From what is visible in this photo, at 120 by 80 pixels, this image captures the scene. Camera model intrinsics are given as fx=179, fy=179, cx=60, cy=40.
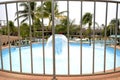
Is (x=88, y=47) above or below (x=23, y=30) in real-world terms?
below

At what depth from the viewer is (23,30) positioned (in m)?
11.4

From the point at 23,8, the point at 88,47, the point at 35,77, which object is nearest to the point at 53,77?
the point at 35,77

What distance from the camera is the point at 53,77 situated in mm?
2273

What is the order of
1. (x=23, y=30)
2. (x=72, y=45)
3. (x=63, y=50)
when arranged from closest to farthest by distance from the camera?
(x=63, y=50) < (x=72, y=45) < (x=23, y=30)

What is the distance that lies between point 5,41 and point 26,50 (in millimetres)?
2181

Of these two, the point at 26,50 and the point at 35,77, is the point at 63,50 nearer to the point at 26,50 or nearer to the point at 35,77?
the point at 26,50

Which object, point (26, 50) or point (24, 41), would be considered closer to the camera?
point (26, 50)

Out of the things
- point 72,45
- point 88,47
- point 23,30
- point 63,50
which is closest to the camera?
point 63,50

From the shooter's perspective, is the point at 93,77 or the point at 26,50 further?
the point at 26,50

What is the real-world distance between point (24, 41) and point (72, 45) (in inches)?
105

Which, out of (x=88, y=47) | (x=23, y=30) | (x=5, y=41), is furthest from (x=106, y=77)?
(x=23, y=30)

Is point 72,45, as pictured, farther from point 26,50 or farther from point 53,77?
point 53,77

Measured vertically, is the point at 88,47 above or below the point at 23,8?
below

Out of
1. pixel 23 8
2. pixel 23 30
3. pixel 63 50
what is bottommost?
pixel 63 50
